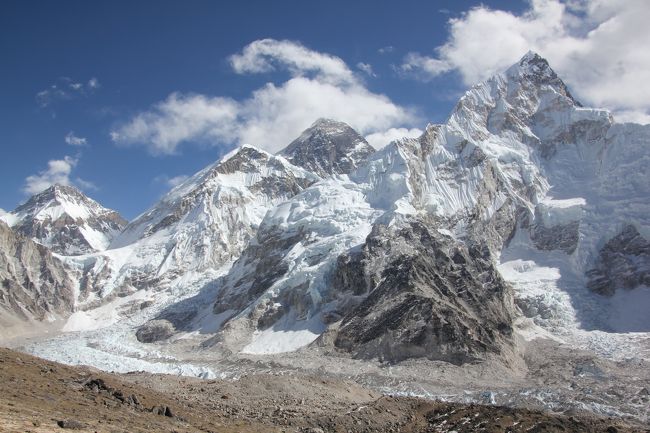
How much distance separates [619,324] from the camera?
155 metres

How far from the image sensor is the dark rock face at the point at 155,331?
176125 mm

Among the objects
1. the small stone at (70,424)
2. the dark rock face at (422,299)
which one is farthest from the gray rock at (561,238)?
the small stone at (70,424)

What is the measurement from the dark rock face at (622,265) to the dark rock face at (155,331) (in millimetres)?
113614

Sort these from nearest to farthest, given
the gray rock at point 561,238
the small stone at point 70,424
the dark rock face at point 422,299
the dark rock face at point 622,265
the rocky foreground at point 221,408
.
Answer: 1. the small stone at point 70,424
2. the rocky foreground at point 221,408
3. the dark rock face at point 422,299
4. the dark rock face at point 622,265
5. the gray rock at point 561,238

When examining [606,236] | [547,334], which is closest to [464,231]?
[606,236]

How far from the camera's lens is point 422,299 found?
428 feet

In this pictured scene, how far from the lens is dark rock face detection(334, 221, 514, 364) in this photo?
4779 inches

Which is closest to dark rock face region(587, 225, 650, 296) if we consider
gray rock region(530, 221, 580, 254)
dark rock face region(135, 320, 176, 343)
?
gray rock region(530, 221, 580, 254)

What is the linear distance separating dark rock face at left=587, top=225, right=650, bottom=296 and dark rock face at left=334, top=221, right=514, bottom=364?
28624 mm

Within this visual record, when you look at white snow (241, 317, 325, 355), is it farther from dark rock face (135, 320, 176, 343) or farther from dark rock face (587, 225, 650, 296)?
dark rock face (587, 225, 650, 296)

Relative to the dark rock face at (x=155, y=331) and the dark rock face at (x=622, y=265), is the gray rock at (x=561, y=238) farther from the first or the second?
the dark rock face at (x=155, y=331)

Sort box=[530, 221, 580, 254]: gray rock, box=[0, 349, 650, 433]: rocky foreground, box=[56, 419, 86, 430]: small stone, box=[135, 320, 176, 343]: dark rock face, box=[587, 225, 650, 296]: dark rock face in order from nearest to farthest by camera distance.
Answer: box=[56, 419, 86, 430]: small stone, box=[0, 349, 650, 433]: rocky foreground, box=[587, 225, 650, 296]: dark rock face, box=[135, 320, 176, 343]: dark rock face, box=[530, 221, 580, 254]: gray rock

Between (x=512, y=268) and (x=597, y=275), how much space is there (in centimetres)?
2365

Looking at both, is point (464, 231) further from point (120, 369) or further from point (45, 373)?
point (45, 373)
